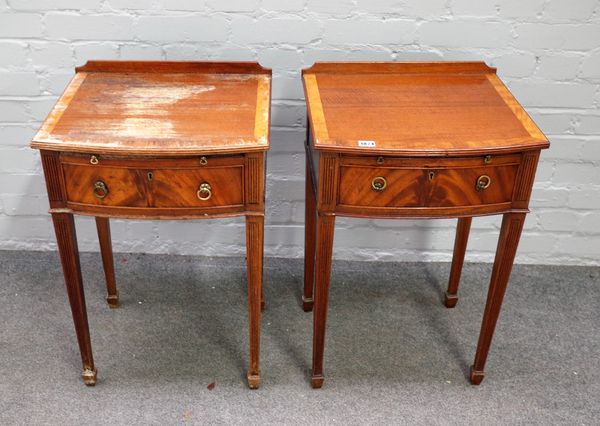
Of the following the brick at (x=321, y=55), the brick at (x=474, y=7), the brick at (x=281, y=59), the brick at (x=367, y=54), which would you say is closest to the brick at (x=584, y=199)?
the brick at (x=474, y=7)

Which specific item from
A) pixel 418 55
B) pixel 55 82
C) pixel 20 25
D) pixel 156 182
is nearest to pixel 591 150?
pixel 418 55

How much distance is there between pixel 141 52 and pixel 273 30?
39 cm

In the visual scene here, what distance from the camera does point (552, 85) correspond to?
217 centimetres

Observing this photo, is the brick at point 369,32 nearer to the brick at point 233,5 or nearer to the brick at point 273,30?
the brick at point 273,30

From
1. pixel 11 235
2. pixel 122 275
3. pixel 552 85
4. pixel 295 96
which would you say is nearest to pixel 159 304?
pixel 122 275

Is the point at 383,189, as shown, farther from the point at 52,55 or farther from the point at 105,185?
the point at 52,55

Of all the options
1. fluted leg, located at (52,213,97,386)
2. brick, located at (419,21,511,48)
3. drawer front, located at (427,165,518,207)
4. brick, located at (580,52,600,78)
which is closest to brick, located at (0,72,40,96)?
fluted leg, located at (52,213,97,386)

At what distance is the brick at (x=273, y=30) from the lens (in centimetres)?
205

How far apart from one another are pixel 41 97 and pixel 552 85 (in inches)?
61.4

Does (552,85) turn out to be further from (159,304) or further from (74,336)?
(74,336)

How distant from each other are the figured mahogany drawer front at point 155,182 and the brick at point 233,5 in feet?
2.08

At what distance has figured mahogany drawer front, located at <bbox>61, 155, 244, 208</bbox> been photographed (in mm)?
1590

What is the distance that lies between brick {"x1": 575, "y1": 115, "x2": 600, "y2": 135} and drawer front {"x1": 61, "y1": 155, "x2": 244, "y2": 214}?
1.19 metres

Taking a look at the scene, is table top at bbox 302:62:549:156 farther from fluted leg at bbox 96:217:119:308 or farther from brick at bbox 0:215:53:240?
brick at bbox 0:215:53:240
